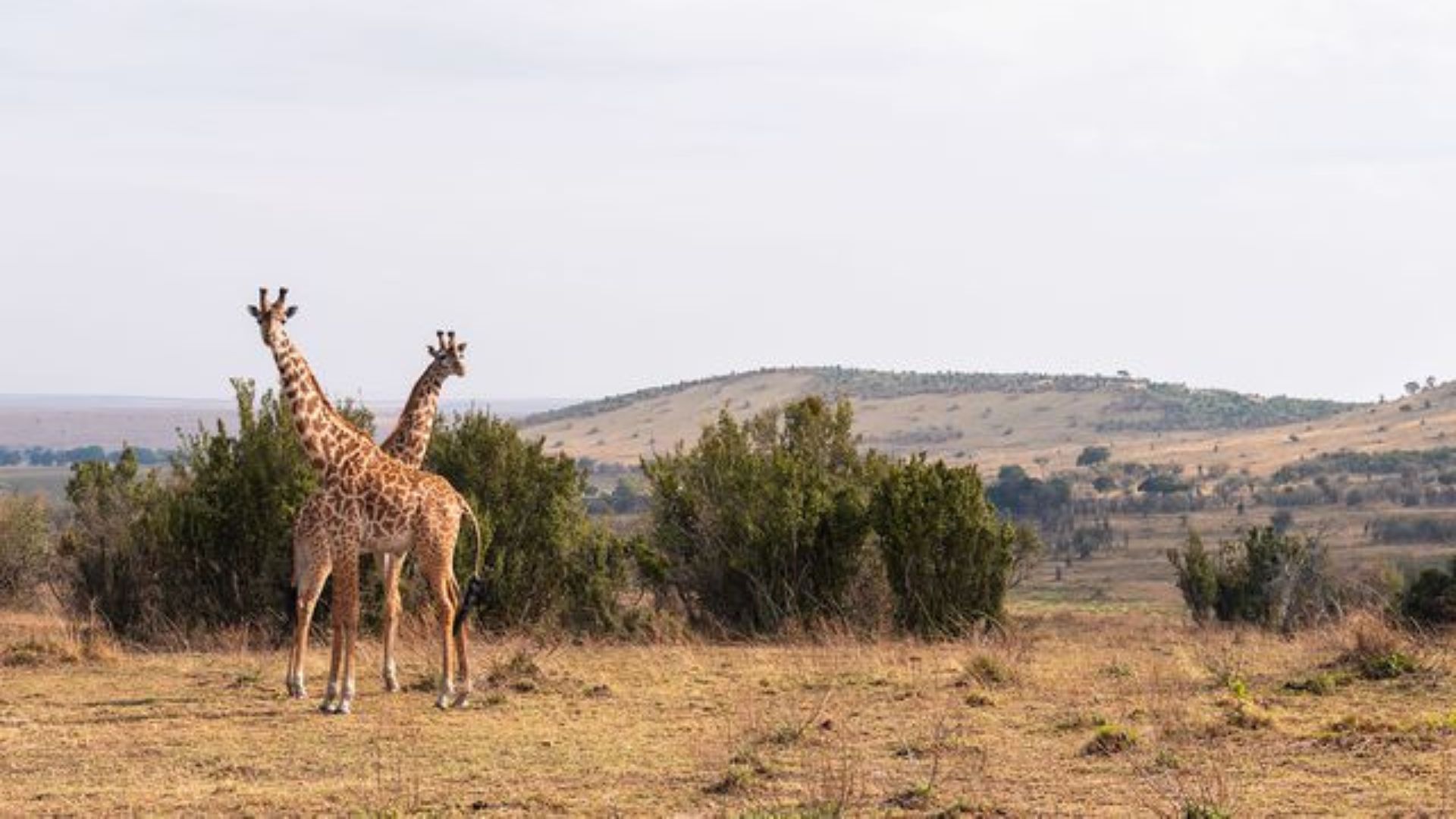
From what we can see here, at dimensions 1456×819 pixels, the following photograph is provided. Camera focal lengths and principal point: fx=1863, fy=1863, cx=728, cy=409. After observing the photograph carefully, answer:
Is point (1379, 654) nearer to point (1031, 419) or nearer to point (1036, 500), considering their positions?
point (1036, 500)

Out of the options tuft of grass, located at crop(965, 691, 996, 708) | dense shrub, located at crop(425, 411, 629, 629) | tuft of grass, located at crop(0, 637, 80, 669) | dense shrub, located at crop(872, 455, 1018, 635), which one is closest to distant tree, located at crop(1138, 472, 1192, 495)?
dense shrub, located at crop(872, 455, 1018, 635)

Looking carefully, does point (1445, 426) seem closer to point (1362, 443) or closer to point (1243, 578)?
point (1362, 443)

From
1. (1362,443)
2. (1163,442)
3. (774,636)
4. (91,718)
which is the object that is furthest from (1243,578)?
(1163,442)

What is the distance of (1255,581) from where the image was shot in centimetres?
3366

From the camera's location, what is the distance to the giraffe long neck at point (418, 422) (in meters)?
16.7

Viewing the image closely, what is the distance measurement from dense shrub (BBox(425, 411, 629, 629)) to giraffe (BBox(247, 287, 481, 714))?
259 inches

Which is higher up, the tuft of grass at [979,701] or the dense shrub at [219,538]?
the dense shrub at [219,538]

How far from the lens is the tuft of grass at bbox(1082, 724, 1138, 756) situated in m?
12.5

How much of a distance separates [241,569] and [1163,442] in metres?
112

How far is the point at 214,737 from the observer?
1347cm

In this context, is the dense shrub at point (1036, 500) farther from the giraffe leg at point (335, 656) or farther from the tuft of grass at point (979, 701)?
the giraffe leg at point (335, 656)

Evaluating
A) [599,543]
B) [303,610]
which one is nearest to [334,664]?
[303,610]

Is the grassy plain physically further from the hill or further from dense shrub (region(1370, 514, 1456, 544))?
the hill

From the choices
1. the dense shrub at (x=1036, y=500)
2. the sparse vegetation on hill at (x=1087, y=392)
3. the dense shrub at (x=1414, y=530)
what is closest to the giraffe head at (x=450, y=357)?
the dense shrub at (x=1414, y=530)
